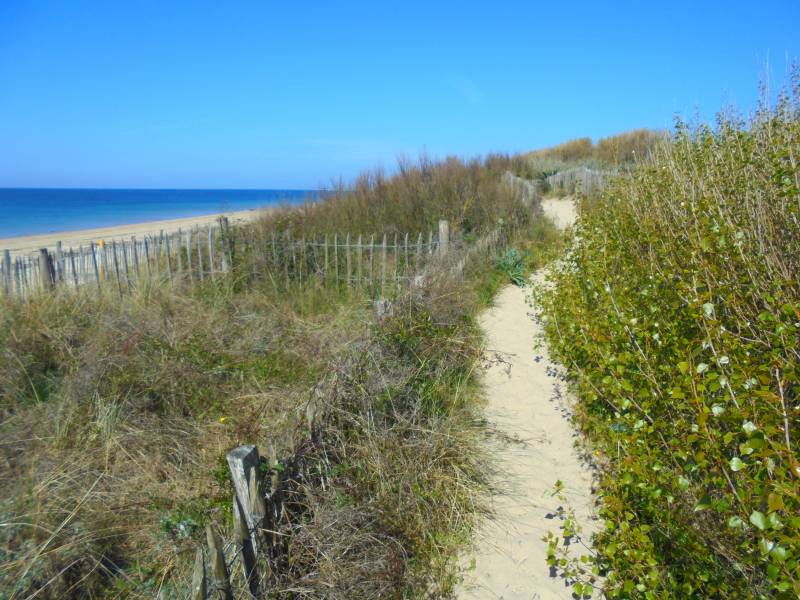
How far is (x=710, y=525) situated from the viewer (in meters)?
2.33

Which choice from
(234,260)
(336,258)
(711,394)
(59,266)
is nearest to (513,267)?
(336,258)

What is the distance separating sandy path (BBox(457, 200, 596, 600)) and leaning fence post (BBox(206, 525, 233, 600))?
1.30 metres

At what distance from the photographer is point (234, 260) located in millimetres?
8031

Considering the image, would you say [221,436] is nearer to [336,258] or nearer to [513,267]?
[336,258]

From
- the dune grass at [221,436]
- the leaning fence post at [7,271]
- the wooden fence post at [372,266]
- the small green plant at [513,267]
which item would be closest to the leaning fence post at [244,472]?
the dune grass at [221,436]

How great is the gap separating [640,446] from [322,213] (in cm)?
821

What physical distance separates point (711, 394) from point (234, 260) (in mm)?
7028

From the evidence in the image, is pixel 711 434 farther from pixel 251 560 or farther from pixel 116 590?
pixel 116 590

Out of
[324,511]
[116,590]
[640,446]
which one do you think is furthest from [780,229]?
[116,590]

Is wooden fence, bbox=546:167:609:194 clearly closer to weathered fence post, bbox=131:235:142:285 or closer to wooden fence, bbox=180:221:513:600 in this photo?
weathered fence post, bbox=131:235:142:285

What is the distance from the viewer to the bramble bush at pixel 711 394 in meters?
1.83

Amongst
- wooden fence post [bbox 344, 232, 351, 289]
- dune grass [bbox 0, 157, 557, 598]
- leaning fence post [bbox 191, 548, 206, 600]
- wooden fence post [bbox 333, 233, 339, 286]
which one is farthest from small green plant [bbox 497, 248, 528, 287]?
leaning fence post [bbox 191, 548, 206, 600]

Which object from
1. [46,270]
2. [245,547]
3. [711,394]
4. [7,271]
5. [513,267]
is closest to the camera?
[245,547]

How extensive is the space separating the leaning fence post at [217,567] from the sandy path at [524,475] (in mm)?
1297
